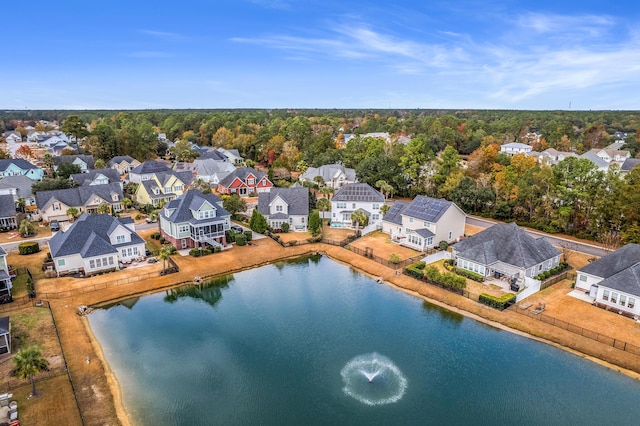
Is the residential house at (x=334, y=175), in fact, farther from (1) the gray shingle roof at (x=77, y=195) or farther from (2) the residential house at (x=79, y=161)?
(2) the residential house at (x=79, y=161)

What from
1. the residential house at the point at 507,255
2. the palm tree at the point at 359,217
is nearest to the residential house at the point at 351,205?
the palm tree at the point at 359,217

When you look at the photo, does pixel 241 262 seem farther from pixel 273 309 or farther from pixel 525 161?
pixel 525 161

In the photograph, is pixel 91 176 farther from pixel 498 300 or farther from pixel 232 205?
pixel 498 300

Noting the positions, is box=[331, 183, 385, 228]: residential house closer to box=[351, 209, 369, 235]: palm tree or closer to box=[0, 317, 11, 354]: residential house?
box=[351, 209, 369, 235]: palm tree

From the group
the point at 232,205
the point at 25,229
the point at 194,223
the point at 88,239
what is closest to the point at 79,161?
the point at 25,229

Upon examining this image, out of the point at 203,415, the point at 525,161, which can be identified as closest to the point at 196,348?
the point at 203,415

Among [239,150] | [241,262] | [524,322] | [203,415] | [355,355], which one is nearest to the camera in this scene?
[203,415]
